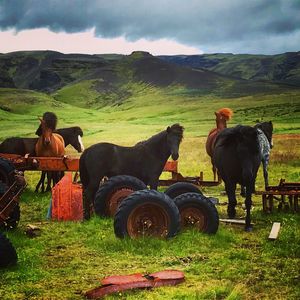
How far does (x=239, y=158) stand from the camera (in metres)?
12.8

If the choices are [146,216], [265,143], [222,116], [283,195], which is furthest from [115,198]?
[265,143]

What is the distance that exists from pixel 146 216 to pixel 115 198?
2.26m

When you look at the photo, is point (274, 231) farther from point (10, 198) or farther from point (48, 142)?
point (48, 142)

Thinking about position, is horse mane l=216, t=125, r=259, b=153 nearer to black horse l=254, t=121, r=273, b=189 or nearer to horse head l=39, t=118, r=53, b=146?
black horse l=254, t=121, r=273, b=189

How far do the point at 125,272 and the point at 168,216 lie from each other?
226cm

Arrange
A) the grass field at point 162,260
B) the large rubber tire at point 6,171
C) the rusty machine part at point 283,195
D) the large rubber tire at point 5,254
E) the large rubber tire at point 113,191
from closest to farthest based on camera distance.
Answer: the grass field at point 162,260 < the large rubber tire at point 5,254 < the large rubber tire at point 113,191 < the rusty machine part at point 283,195 < the large rubber tire at point 6,171

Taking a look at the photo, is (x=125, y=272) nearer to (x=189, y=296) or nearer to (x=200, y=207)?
(x=189, y=296)

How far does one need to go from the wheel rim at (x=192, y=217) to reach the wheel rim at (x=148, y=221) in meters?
0.94

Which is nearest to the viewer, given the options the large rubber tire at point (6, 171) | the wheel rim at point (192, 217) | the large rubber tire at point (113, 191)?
the wheel rim at point (192, 217)

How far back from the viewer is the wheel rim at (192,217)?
11.0 meters

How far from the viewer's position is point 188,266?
8.49 m

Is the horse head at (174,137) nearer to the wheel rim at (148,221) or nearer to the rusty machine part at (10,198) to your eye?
the wheel rim at (148,221)

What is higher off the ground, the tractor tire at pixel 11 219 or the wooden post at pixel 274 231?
the tractor tire at pixel 11 219

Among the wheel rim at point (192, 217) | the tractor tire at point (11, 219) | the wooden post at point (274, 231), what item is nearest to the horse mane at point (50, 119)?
the tractor tire at point (11, 219)
